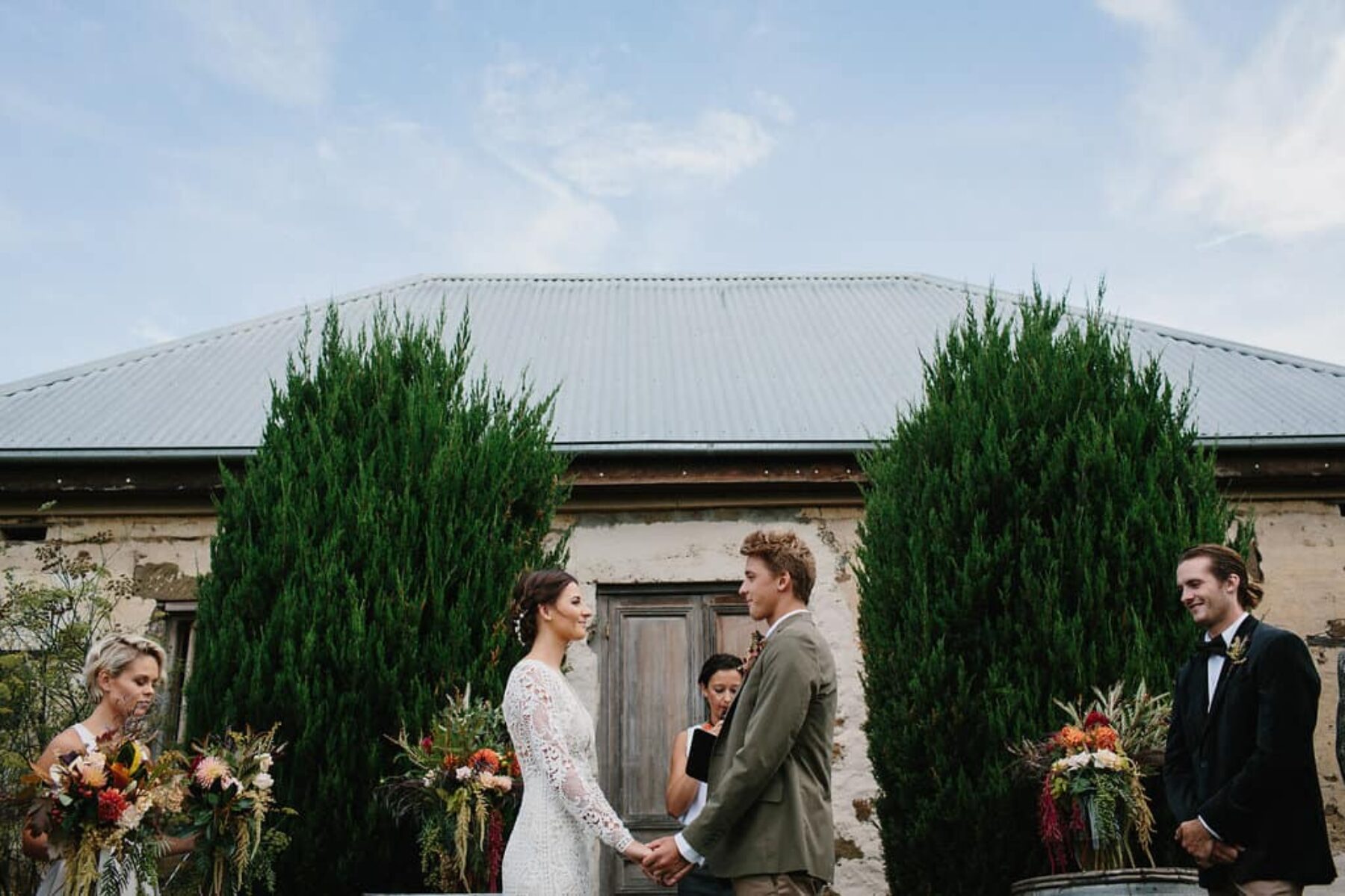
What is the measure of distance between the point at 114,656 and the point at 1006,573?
386 cm

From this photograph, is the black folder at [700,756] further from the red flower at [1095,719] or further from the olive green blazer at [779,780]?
the red flower at [1095,719]

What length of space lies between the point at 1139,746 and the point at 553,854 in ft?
9.06

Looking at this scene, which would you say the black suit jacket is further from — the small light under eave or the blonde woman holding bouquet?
the small light under eave

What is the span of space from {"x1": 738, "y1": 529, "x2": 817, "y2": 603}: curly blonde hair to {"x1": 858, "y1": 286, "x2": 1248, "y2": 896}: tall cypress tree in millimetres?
→ 1863

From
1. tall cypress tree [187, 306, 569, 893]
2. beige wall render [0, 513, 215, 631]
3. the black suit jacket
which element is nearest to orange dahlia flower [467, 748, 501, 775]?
tall cypress tree [187, 306, 569, 893]

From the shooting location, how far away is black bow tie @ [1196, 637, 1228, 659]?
420 cm

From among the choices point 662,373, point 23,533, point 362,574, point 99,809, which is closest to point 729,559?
point 662,373

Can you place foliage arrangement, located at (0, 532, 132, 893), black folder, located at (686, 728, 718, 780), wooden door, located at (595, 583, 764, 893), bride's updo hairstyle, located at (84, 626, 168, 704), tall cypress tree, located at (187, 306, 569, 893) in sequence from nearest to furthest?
black folder, located at (686, 728, 718, 780)
bride's updo hairstyle, located at (84, 626, 168, 704)
tall cypress tree, located at (187, 306, 569, 893)
foliage arrangement, located at (0, 532, 132, 893)
wooden door, located at (595, 583, 764, 893)

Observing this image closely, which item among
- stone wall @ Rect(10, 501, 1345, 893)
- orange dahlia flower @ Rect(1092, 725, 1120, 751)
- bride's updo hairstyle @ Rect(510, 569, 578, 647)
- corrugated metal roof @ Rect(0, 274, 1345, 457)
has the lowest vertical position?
orange dahlia flower @ Rect(1092, 725, 1120, 751)

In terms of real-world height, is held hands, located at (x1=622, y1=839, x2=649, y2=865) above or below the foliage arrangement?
below

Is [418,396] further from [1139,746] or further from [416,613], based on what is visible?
[1139,746]

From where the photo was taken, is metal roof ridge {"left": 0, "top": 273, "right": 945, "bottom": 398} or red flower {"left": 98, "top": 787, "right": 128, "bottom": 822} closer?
red flower {"left": 98, "top": 787, "right": 128, "bottom": 822}

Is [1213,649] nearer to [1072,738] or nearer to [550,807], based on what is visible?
[1072,738]

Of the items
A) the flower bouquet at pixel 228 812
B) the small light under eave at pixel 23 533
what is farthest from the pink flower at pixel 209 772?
the small light under eave at pixel 23 533
